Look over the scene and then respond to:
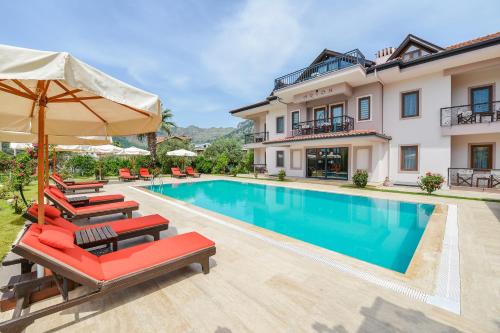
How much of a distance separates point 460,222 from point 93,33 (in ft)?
49.0

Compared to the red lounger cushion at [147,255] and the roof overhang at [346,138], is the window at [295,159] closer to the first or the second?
the roof overhang at [346,138]

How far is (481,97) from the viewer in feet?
41.9

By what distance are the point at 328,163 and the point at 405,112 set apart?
20.0 feet

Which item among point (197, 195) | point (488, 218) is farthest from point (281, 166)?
point (488, 218)

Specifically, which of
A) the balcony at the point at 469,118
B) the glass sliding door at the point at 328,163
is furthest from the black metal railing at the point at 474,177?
the glass sliding door at the point at 328,163

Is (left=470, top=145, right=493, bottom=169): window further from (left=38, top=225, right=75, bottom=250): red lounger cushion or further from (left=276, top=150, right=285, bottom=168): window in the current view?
(left=38, top=225, right=75, bottom=250): red lounger cushion

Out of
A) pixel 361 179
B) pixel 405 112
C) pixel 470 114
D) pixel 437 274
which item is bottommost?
pixel 437 274

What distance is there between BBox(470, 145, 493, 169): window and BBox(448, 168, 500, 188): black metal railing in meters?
0.56

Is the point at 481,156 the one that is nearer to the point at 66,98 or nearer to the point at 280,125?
the point at 280,125

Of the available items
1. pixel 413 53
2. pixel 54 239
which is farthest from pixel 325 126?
pixel 54 239

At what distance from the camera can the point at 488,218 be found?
22.0 feet

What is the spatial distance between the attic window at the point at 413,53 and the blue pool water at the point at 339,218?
11.8 meters

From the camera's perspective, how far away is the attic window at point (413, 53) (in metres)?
15.3

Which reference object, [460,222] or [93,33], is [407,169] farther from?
[93,33]
